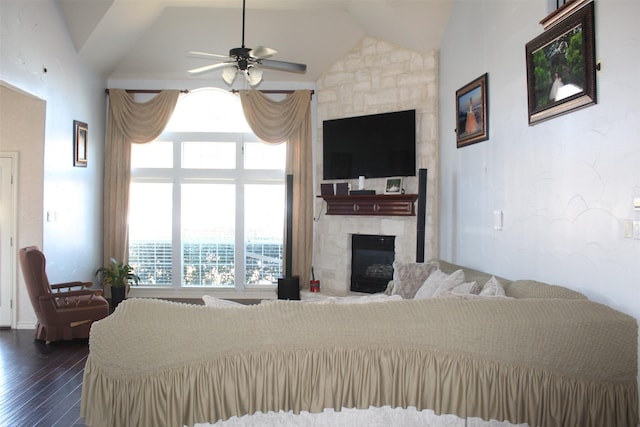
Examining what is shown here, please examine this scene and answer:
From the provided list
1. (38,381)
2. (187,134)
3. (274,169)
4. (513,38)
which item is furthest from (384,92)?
(38,381)

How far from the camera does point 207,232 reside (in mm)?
6957

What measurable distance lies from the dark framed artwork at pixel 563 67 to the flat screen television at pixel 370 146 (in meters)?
2.45

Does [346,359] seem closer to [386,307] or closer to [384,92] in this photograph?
[386,307]

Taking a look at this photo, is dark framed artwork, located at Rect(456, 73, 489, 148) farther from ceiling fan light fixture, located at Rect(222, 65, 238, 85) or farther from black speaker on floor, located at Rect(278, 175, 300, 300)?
black speaker on floor, located at Rect(278, 175, 300, 300)

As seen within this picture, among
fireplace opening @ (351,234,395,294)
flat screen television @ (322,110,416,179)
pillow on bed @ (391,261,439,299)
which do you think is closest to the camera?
pillow on bed @ (391,261,439,299)

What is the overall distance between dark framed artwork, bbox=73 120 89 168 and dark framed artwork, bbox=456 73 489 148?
4.49m

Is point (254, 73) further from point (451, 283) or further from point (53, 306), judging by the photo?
point (53, 306)

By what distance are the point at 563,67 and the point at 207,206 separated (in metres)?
5.17

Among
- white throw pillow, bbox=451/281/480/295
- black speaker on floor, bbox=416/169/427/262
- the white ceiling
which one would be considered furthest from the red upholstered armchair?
white throw pillow, bbox=451/281/480/295

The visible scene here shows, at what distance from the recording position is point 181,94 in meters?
6.84

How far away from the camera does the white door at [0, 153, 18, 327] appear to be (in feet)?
17.0

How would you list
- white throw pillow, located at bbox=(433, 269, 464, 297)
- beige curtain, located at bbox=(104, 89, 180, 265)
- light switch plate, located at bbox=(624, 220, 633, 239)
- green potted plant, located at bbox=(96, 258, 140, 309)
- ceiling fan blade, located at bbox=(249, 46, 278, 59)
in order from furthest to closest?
beige curtain, located at bbox=(104, 89, 180, 265), green potted plant, located at bbox=(96, 258, 140, 309), ceiling fan blade, located at bbox=(249, 46, 278, 59), white throw pillow, located at bbox=(433, 269, 464, 297), light switch plate, located at bbox=(624, 220, 633, 239)

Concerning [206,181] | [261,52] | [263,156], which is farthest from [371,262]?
[261,52]

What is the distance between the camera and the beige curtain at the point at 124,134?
666cm
